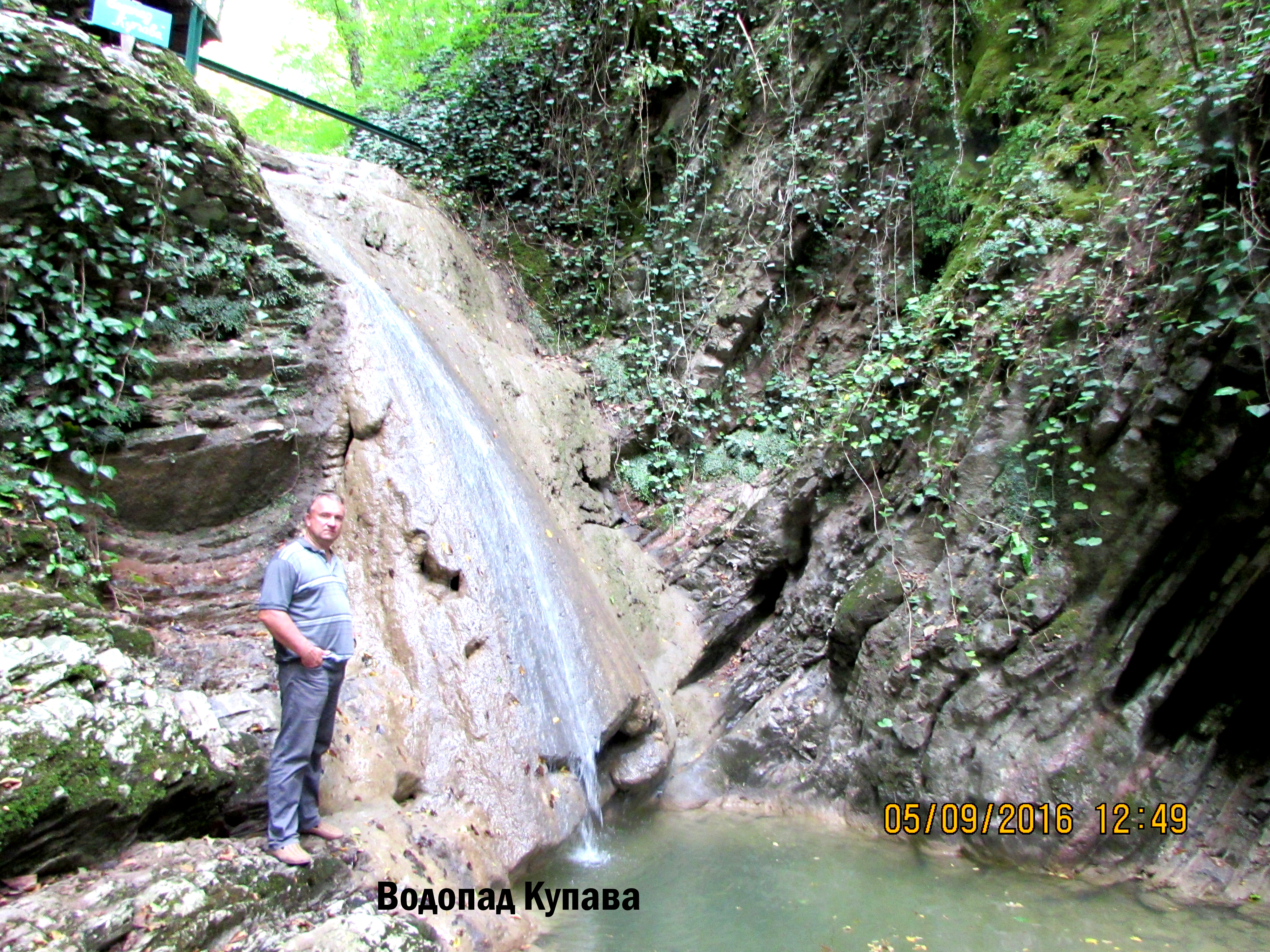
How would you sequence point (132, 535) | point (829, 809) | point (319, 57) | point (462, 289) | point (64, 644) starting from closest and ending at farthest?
point (64, 644)
point (132, 535)
point (829, 809)
point (462, 289)
point (319, 57)

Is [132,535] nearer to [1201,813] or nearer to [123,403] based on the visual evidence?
[123,403]

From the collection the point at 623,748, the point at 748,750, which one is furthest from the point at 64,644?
the point at 748,750

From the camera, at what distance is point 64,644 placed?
3570mm

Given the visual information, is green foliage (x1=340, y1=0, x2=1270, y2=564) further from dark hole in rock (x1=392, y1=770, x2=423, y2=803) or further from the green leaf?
the green leaf

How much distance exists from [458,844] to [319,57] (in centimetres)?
1878

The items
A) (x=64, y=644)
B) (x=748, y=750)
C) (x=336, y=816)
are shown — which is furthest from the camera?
(x=748, y=750)

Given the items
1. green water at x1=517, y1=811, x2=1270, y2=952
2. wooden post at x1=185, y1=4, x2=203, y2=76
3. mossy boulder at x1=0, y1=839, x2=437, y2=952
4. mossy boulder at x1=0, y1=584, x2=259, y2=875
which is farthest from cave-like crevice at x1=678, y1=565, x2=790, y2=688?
wooden post at x1=185, y1=4, x2=203, y2=76

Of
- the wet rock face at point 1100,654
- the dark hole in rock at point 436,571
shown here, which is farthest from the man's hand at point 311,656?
the wet rock face at point 1100,654

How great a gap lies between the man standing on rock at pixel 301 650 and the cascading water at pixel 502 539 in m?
2.02

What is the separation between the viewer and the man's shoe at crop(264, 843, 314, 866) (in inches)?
139

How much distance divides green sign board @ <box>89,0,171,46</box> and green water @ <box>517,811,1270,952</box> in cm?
610

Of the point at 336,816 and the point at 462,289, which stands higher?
the point at 462,289

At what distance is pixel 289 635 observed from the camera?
3463mm

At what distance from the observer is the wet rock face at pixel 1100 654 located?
5250mm
